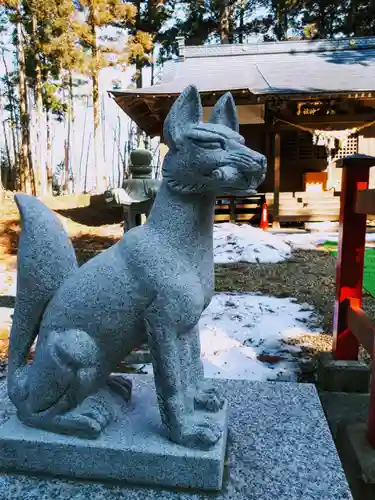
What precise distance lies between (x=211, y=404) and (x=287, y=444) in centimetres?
35

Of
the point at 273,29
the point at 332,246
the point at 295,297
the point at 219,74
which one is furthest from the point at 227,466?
the point at 273,29

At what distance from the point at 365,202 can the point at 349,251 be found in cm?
42

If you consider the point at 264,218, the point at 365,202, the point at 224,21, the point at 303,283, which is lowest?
the point at 303,283

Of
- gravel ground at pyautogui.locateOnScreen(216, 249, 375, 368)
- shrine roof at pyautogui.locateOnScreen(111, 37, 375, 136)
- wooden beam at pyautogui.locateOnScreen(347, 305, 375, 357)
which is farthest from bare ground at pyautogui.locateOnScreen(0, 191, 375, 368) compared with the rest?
shrine roof at pyautogui.locateOnScreen(111, 37, 375, 136)

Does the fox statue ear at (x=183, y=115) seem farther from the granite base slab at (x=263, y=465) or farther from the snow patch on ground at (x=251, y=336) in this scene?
the snow patch on ground at (x=251, y=336)

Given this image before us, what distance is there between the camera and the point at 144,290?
1.24m

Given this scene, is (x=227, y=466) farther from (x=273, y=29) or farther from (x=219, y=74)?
(x=273, y=29)

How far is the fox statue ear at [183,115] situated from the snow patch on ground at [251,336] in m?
1.78

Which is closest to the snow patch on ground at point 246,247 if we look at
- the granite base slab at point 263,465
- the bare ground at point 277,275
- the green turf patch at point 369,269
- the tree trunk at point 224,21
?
the bare ground at point 277,275

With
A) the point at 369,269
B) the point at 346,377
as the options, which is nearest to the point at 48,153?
the point at 369,269

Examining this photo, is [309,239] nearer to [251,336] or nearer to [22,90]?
[251,336]

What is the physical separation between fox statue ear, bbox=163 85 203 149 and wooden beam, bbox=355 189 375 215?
1.22m

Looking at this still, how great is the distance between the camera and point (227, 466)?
55.3 inches

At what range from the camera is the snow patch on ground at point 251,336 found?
272cm
